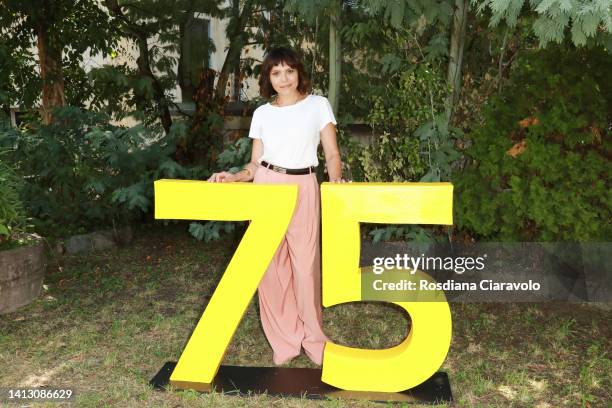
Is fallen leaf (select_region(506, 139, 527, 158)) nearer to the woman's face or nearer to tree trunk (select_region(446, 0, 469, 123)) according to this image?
tree trunk (select_region(446, 0, 469, 123))

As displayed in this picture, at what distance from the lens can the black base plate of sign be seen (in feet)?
12.0

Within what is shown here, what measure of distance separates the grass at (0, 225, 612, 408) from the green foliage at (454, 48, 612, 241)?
2.30 ft

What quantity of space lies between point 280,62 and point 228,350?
1938 mm

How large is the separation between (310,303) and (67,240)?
402 centimetres

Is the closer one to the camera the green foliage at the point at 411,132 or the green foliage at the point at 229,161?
the green foliage at the point at 411,132

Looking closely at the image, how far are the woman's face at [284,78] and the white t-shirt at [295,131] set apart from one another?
10cm

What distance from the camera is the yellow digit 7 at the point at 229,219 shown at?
3.64m

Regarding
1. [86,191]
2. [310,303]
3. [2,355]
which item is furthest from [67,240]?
[310,303]

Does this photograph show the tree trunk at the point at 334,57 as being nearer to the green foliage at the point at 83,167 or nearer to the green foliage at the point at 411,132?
the green foliage at the point at 411,132

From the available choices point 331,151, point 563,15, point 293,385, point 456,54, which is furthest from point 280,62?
point 456,54

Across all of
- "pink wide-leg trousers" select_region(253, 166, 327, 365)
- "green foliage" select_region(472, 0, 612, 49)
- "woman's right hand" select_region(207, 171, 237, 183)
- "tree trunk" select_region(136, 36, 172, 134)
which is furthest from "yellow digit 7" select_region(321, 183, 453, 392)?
"tree trunk" select_region(136, 36, 172, 134)


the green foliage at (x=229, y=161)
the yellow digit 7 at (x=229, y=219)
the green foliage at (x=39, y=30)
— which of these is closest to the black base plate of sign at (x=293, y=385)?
the yellow digit 7 at (x=229, y=219)

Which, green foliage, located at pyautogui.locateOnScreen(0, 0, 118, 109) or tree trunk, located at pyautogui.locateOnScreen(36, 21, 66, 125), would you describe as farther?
tree trunk, located at pyautogui.locateOnScreen(36, 21, 66, 125)

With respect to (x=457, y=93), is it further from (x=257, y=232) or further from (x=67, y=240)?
(x=67, y=240)
